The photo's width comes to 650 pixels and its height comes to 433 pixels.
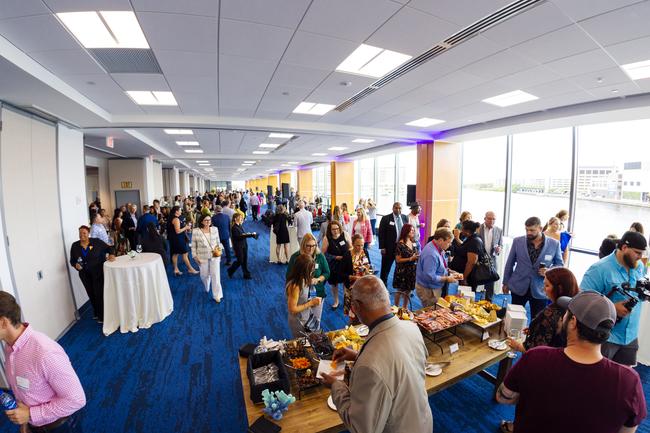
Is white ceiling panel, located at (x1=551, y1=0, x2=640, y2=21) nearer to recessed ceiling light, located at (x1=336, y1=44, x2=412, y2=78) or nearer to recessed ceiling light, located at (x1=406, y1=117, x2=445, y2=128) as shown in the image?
recessed ceiling light, located at (x1=336, y1=44, x2=412, y2=78)

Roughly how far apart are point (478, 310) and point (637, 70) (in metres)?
3.43

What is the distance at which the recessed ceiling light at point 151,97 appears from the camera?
398 cm

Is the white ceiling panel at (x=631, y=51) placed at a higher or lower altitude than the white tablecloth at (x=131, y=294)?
higher

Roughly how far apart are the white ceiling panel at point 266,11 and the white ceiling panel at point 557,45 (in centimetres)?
215

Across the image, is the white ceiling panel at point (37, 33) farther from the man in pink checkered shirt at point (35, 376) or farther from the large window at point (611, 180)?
the large window at point (611, 180)

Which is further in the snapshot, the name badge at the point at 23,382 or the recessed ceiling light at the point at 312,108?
the recessed ceiling light at the point at 312,108

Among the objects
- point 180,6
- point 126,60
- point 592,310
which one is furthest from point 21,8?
point 592,310

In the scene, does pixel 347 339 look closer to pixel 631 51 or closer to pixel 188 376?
pixel 188 376

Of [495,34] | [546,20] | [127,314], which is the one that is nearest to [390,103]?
[495,34]

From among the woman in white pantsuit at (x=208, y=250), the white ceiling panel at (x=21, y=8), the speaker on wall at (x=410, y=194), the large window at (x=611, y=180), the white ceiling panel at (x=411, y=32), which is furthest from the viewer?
the speaker on wall at (x=410, y=194)

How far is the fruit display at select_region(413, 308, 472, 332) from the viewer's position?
231 cm

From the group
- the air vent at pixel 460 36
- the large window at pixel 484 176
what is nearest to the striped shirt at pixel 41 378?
the air vent at pixel 460 36

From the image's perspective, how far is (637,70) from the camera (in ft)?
10.7

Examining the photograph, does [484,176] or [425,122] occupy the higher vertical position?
[425,122]
